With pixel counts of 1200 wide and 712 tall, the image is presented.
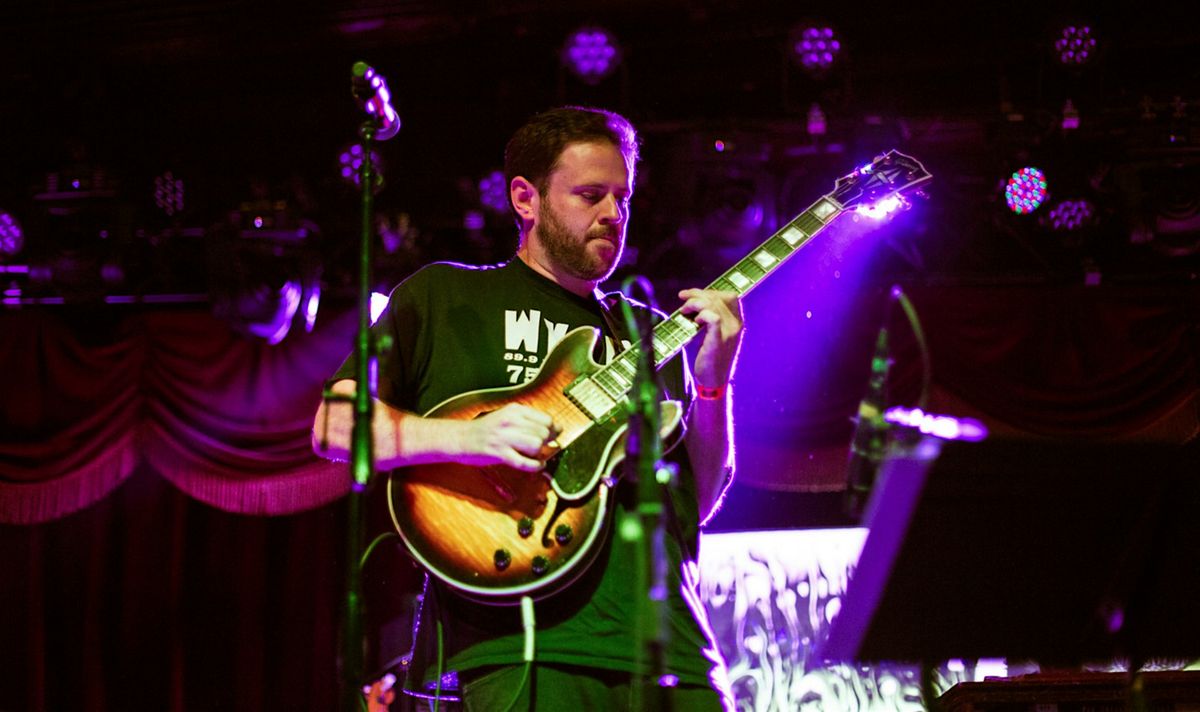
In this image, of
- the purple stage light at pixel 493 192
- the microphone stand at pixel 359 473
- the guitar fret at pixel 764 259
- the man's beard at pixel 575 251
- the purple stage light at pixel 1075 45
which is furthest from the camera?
the purple stage light at pixel 493 192

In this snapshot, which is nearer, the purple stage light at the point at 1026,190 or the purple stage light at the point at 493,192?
the purple stage light at the point at 1026,190

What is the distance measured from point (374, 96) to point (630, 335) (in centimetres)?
94

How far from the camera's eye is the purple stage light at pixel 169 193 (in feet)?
22.5

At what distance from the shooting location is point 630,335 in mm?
3256

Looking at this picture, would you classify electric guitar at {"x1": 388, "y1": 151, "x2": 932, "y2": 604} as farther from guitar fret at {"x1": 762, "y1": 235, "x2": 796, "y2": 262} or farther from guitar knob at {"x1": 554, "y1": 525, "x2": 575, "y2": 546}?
guitar fret at {"x1": 762, "y1": 235, "x2": 796, "y2": 262}

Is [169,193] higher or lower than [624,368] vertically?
higher

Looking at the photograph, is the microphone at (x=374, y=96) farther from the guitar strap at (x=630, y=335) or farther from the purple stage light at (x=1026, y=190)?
the purple stage light at (x=1026, y=190)

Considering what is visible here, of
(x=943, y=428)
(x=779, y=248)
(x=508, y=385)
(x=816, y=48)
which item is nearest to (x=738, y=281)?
(x=779, y=248)

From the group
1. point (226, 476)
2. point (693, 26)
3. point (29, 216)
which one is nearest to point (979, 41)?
point (693, 26)

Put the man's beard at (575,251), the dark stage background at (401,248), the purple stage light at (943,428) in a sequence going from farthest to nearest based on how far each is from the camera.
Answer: the dark stage background at (401,248), the man's beard at (575,251), the purple stage light at (943,428)

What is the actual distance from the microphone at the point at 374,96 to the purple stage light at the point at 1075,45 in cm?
423

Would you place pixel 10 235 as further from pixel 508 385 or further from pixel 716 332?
pixel 716 332

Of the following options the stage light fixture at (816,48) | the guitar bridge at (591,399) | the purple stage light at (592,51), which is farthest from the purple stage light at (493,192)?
the guitar bridge at (591,399)

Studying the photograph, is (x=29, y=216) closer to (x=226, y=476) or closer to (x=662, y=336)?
(x=226, y=476)
